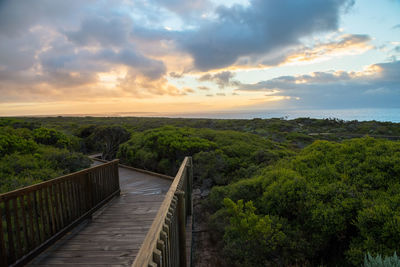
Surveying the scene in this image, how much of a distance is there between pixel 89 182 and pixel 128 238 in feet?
5.45

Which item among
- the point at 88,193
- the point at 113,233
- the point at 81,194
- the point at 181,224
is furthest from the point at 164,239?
the point at 88,193

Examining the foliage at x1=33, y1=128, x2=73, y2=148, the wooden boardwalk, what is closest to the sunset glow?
the foliage at x1=33, y1=128, x2=73, y2=148

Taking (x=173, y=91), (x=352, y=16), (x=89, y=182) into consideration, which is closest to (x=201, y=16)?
(x=352, y=16)

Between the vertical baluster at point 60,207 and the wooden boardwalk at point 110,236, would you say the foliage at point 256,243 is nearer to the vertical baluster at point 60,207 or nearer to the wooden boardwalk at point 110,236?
the wooden boardwalk at point 110,236

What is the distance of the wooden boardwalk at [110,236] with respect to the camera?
9.71 ft

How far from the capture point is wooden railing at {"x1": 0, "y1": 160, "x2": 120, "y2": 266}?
8.32ft

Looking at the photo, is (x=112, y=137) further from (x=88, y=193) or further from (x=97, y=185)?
(x=88, y=193)

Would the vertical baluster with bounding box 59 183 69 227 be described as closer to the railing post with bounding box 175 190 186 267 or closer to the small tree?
the railing post with bounding box 175 190 186 267

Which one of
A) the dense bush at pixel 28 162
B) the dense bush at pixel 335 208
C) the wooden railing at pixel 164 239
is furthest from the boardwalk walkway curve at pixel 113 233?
the dense bush at pixel 335 208

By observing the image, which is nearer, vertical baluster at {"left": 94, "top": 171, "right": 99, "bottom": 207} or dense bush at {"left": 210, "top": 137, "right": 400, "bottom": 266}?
dense bush at {"left": 210, "top": 137, "right": 400, "bottom": 266}

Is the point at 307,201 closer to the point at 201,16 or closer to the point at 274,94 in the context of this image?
the point at 201,16

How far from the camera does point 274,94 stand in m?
25.2

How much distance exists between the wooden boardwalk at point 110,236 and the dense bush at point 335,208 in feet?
5.88

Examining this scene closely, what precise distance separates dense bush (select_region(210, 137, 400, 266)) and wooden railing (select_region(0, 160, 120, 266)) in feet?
9.97
